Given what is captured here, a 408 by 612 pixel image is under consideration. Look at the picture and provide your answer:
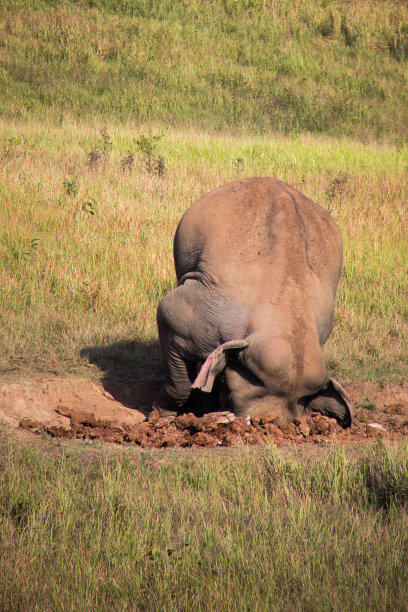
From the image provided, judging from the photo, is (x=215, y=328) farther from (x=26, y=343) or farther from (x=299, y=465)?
(x=26, y=343)

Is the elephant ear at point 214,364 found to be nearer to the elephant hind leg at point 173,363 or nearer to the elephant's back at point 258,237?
the elephant's back at point 258,237

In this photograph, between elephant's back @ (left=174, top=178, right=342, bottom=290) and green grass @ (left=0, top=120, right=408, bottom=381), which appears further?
green grass @ (left=0, top=120, right=408, bottom=381)

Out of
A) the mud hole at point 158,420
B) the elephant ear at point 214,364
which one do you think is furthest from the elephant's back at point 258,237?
the mud hole at point 158,420

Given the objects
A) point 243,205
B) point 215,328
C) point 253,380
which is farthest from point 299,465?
point 243,205

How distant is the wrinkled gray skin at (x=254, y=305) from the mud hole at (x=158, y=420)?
13cm

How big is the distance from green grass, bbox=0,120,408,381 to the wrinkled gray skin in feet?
4.92

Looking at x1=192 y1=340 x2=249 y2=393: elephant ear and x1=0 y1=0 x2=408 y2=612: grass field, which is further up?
x1=192 y1=340 x2=249 y2=393: elephant ear

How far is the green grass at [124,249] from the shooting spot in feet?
21.4

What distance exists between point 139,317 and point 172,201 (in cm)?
316

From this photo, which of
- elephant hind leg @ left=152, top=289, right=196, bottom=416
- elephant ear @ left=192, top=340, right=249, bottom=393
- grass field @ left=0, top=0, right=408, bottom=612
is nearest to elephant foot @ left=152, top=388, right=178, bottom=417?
elephant hind leg @ left=152, top=289, right=196, bottom=416

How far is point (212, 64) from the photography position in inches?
824

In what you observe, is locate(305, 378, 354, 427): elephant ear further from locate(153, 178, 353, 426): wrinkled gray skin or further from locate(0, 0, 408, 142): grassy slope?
locate(0, 0, 408, 142): grassy slope

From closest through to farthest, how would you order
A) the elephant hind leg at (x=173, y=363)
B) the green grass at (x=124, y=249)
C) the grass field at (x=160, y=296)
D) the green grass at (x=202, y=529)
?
the green grass at (x=202, y=529) → the grass field at (x=160, y=296) → the elephant hind leg at (x=173, y=363) → the green grass at (x=124, y=249)

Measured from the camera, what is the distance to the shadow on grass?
5840mm
